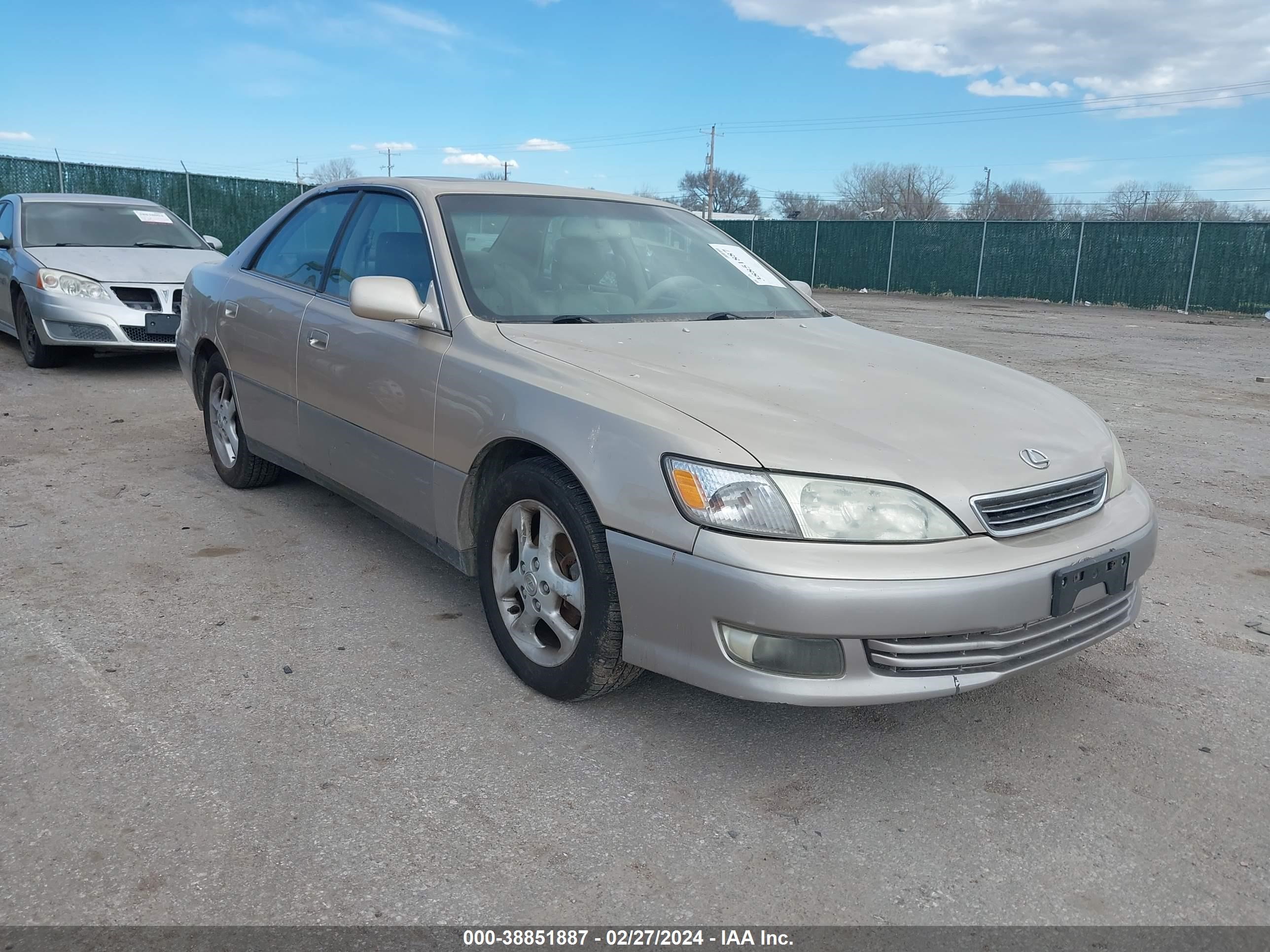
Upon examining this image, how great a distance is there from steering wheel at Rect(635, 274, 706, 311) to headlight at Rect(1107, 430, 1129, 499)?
159 centimetres

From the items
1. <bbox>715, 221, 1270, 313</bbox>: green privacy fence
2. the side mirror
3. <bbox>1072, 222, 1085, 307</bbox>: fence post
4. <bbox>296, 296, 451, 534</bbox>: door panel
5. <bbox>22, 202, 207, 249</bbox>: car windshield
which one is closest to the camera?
the side mirror

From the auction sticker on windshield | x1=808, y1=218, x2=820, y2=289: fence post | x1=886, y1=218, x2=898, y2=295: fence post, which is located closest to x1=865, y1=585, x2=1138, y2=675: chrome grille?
the auction sticker on windshield

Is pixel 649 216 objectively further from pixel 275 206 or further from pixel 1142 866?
pixel 275 206

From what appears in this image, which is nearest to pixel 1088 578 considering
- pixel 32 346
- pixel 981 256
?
pixel 32 346

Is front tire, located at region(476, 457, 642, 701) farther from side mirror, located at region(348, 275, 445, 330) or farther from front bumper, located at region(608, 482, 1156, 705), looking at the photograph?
side mirror, located at region(348, 275, 445, 330)

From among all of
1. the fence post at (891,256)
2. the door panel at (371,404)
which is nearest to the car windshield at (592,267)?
the door panel at (371,404)

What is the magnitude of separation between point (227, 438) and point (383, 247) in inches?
72.6

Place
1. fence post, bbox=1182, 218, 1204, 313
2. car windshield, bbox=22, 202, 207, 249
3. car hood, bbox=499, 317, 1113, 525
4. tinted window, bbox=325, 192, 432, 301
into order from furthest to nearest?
fence post, bbox=1182, 218, 1204, 313
car windshield, bbox=22, 202, 207, 249
tinted window, bbox=325, 192, 432, 301
car hood, bbox=499, 317, 1113, 525

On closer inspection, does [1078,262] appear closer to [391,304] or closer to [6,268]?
[6,268]

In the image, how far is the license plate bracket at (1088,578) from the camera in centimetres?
254

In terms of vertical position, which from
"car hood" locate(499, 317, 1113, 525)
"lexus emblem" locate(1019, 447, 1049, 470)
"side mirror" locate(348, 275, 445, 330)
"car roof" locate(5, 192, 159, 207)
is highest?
"car roof" locate(5, 192, 159, 207)

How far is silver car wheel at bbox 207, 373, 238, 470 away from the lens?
5059 millimetres

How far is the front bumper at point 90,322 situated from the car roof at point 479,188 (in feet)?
16.1

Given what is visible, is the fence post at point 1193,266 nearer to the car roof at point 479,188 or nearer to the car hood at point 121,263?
the car hood at point 121,263
